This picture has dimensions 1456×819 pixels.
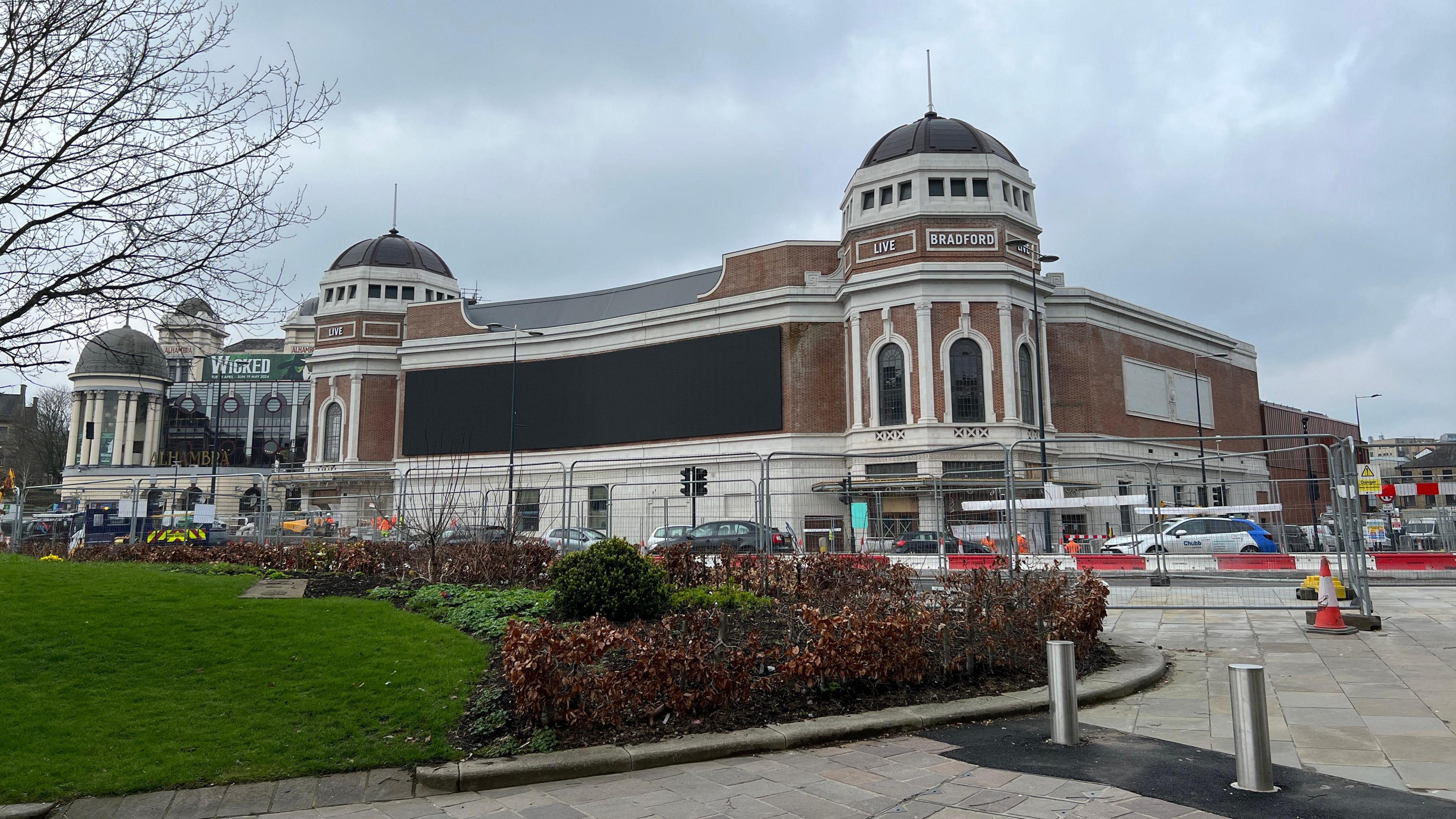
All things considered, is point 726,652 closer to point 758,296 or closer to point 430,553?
point 430,553

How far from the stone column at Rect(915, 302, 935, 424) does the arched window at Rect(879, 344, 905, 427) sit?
3.29ft

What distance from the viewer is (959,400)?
38.6m

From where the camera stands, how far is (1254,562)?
1738 centimetres

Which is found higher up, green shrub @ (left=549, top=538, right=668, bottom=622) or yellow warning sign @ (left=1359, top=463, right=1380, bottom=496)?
yellow warning sign @ (left=1359, top=463, right=1380, bottom=496)

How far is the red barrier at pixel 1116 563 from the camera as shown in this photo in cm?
1783

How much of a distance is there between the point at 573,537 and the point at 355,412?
43537mm

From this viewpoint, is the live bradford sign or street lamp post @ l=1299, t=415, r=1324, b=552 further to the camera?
the live bradford sign

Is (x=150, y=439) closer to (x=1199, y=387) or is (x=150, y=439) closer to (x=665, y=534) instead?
(x=665, y=534)

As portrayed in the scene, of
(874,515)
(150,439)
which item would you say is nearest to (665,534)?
(874,515)

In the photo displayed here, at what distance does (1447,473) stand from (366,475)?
354 feet

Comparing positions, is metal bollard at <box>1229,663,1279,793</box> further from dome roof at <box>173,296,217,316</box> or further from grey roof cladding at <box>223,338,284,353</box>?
grey roof cladding at <box>223,338,284,353</box>

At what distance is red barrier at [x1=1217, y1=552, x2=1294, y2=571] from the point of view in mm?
16562

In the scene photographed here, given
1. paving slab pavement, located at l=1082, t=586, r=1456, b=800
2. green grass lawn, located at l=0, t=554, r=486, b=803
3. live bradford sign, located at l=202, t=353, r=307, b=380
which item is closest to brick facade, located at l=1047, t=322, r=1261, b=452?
paving slab pavement, located at l=1082, t=586, r=1456, b=800

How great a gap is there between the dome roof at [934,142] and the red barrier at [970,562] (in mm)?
29152
